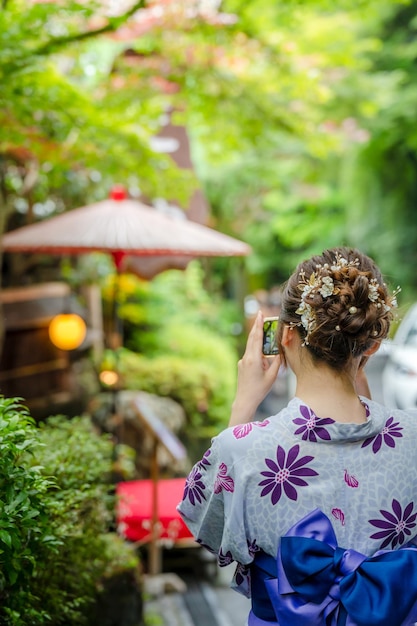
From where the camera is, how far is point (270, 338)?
2186 millimetres

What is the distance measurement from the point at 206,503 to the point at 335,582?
0.39 metres

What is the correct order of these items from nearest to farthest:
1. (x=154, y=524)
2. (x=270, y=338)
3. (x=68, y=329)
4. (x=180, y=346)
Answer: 1. (x=270, y=338)
2. (x=154, y=524)
3. (x=68, y=329)
4. (x=180, y=346)

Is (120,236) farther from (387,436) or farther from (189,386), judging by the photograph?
(189,386)

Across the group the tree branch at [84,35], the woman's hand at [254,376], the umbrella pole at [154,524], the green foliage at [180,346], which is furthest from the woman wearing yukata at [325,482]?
the green foliage at [180,346]

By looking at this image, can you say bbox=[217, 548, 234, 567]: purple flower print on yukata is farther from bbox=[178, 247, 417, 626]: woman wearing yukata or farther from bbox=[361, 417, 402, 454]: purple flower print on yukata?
bbox=[361, 417, 402, 454]: purple flower print on yukata

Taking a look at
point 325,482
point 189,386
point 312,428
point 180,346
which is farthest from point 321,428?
point 180,346

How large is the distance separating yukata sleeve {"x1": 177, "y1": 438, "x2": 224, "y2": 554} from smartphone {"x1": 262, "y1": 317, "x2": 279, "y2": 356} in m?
0.33

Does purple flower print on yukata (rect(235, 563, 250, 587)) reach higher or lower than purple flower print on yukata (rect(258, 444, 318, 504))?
lower

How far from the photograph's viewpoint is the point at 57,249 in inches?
223

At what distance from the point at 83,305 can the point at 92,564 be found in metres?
7.42

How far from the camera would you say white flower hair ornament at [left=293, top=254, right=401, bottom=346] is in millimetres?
1968

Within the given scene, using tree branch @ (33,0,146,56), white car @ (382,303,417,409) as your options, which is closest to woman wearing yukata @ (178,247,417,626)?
tree branch @ (33,0,146,56)

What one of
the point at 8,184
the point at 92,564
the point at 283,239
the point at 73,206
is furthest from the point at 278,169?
the point at 92,564

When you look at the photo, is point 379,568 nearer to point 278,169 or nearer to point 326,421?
point 326,421
